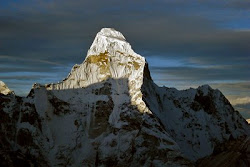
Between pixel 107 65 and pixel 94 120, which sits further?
pixel 107 65

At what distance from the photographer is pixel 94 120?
7352 inches

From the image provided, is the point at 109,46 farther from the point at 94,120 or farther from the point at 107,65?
the point at 94,120

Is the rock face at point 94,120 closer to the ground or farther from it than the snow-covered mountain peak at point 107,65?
closer to the ground

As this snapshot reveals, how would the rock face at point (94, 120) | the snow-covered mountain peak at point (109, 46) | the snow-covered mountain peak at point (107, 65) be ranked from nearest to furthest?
1. the rock face at point (94, 120)
2. the snow-covered mountain peak at point (109, 46)
3. the snow-covered mountain peak at point (107, 65)

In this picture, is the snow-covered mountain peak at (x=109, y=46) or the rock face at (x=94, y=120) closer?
the rock face at (x=94, y=120)

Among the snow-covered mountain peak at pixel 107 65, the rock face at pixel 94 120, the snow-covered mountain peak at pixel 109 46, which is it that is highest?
the snow-covered mountain peak at pixel 109 46

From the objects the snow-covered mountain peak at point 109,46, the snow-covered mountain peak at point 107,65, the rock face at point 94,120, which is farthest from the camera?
the snow-covered mountain peak at point 107,65

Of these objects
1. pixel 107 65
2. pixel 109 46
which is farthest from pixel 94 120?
pixel 109 46

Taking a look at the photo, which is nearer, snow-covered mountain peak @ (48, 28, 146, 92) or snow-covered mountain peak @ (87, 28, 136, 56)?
snow-covered mountain peak @ (87, 28, 136, 56)

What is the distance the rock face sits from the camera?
578 ft

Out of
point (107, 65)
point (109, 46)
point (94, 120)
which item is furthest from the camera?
point (107, 65)

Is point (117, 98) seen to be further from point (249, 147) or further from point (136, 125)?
point (249, 147)

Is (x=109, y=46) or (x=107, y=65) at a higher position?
(x=109, y=46)

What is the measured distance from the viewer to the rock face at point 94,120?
176250mm
